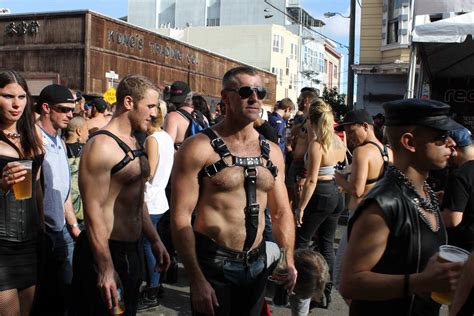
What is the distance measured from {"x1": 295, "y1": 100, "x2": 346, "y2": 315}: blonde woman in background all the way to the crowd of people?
4.93 ft

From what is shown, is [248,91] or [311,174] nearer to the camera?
[248,91]

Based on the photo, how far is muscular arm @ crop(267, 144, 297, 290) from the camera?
366cm

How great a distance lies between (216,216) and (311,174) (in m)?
2.77

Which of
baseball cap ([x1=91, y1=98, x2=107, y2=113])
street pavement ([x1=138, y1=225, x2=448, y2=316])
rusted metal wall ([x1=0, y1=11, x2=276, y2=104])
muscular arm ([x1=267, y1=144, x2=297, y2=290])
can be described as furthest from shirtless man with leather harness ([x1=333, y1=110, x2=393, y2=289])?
rusted metal wall ([x1=0, y1=11, x2=276, y2=104])

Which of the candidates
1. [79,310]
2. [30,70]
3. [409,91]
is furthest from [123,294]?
[30,70]

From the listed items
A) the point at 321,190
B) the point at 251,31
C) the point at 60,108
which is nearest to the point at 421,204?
the point at 60,108

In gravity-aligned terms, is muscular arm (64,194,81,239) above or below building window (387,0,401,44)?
below

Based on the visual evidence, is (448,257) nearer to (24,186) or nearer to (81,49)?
(24,186)

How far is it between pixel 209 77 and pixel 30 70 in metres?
12.6

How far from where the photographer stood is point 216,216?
3.31m

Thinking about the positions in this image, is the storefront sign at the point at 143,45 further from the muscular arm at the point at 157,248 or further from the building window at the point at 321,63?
the building window at the point at 321,63

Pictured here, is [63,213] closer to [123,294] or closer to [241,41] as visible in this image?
[123,294]

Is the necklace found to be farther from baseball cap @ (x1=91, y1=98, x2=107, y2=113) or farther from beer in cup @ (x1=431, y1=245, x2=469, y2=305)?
baseball cap @ (x1=91, y1=98, x2=107, y2=113)

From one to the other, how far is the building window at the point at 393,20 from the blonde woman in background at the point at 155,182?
18.3 metres
